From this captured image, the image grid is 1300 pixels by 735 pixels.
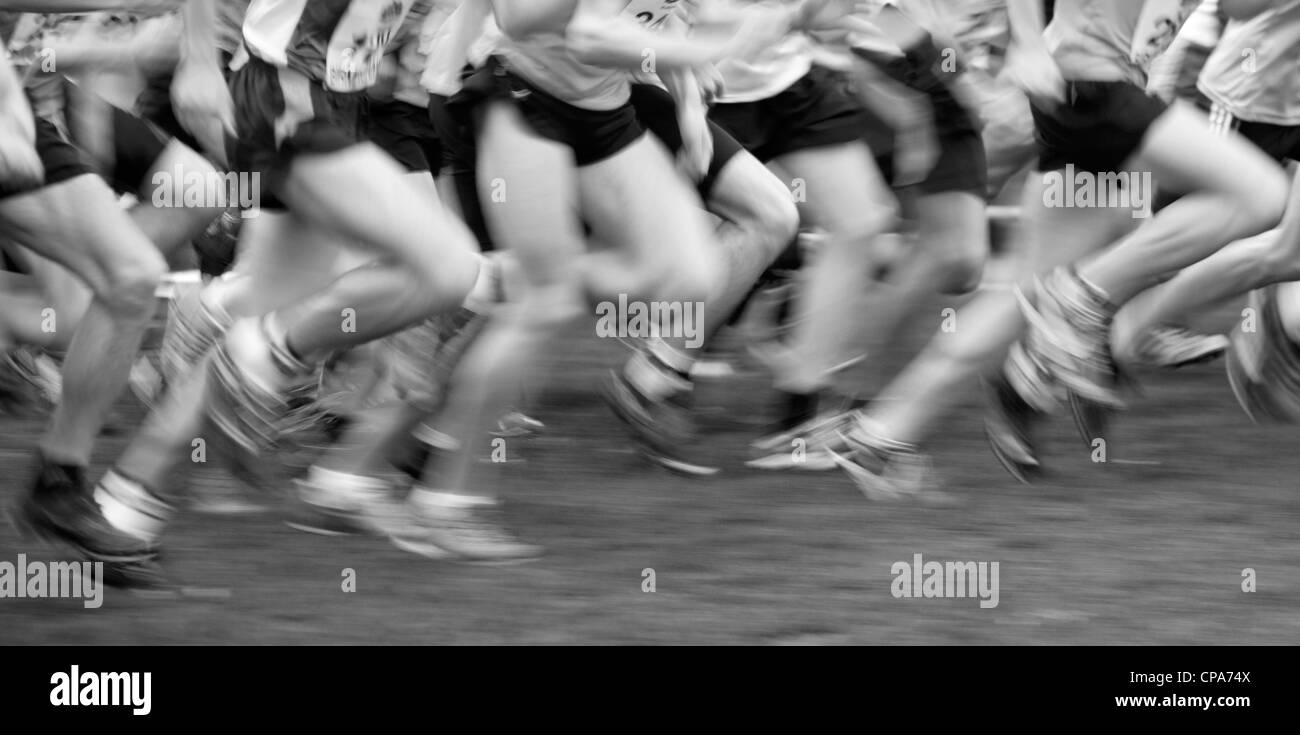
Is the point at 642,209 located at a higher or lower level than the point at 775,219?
lower

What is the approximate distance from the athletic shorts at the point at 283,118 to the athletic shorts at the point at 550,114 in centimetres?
34

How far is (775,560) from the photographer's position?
525cm

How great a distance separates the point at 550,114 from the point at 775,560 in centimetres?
124

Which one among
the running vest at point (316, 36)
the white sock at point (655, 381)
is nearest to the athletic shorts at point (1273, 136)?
the white sock at point (655, 381)

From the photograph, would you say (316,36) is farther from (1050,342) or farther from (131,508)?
(1050,342)

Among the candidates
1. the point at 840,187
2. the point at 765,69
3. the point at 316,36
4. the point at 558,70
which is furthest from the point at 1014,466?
the point at 316,36

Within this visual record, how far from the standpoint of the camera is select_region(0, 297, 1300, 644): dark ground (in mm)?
4699

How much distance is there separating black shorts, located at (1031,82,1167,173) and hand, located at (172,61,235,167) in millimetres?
2196

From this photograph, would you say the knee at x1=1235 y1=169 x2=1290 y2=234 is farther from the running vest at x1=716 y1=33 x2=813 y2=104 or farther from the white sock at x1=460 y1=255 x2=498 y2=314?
the white sock at x1=460 y1=255 x2=498 y2=314

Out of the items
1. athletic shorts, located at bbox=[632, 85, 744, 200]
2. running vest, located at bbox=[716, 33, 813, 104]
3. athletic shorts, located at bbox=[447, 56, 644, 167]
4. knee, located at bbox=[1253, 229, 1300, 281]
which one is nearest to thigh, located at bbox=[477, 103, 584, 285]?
athletic shorts, located at bbox=[447, 56, 644, 167]

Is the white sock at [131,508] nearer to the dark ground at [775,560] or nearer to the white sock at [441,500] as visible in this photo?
the dark ground at [775,560]
